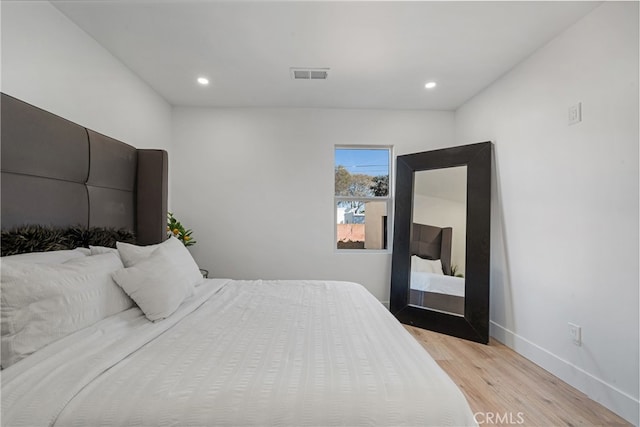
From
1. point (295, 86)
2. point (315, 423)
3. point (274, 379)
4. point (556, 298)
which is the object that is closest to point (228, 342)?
point (274, 379)

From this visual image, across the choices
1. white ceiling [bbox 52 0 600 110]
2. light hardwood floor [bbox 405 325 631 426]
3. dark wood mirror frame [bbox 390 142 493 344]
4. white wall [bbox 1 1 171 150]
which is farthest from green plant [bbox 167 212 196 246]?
light hardwood floor [bbox 405 325 631 426]

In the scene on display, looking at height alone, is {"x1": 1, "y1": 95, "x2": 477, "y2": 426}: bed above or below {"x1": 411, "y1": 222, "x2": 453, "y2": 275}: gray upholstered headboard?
below

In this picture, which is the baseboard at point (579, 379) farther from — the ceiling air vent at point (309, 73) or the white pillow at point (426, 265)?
the ceiling air vent at point (309, 73)

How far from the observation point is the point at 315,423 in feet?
2.75

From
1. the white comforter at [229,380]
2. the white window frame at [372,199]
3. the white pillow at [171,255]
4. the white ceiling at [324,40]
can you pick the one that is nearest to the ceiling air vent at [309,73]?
the white ceiling at [324,40]

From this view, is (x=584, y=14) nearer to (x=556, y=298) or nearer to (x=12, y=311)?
(x=556, y=298)

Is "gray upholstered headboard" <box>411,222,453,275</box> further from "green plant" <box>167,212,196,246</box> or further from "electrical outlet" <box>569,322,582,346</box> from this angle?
"green plant" <box>167,212,196,246</box>

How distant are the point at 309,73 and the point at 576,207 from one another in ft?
7.85

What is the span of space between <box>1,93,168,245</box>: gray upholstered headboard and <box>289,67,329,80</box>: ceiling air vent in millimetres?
1416

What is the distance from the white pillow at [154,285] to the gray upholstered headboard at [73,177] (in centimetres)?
61

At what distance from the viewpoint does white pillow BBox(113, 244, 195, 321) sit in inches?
58.4

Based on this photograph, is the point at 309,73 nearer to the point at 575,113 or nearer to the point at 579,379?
the point at 575,113

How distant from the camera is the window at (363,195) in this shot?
147 inches

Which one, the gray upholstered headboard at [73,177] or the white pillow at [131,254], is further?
the white pillow at [131,254]
